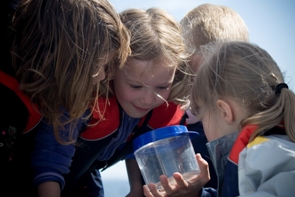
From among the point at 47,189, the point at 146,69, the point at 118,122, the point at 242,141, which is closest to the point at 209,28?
the point at 146,69

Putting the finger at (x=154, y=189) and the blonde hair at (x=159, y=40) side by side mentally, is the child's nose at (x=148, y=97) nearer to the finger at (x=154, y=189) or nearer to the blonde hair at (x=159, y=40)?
the blonde hair at (x=159, y=40)

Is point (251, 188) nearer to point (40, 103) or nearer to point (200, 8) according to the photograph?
point (40, 103)

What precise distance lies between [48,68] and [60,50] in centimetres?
9

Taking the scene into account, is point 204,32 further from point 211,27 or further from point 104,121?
point 104,121

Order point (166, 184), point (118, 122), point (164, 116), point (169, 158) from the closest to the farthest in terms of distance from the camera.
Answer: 1. point (166, 184)
2. point (169, 158)
3. point (118, 122)
4. point (164, 116)

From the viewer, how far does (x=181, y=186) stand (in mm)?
2127

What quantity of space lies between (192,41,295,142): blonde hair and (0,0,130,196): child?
454 millimetres

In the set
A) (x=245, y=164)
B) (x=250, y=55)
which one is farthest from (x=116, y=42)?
(x=245, y=164)

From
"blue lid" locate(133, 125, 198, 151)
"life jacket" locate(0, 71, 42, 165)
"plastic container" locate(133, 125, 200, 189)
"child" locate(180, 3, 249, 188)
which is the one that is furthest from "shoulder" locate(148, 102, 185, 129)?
"life jacket" locate(0, 71, 42, 165)

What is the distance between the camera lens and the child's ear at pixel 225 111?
6.43 feet

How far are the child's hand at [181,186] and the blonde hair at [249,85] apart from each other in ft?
1.03

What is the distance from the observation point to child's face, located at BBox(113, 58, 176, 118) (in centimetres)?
242

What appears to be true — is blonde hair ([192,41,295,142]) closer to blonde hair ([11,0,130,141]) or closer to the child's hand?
the child's hand

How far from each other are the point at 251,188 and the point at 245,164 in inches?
3.5
